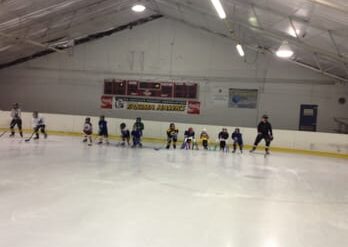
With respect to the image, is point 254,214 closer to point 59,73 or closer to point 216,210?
point 216,210

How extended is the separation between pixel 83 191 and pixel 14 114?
924 centimetres

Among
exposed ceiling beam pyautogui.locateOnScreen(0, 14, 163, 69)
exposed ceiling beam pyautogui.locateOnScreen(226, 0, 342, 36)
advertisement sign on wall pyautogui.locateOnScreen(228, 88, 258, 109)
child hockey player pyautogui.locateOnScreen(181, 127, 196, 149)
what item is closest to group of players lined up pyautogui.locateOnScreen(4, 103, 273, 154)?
child hockey player pyautogui.locateOnScreen(181, 127, 196, 149)

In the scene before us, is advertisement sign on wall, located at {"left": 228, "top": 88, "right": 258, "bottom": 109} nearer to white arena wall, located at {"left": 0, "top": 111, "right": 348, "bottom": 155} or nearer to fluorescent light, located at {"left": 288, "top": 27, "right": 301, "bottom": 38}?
white arena wall, located at {"left": 0, "top": 111, "right": 348, "bottom": 155}

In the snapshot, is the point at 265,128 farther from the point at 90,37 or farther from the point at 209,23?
the point at 90,37

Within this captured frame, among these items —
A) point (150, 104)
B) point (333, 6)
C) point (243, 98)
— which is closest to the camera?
point (333, 6)

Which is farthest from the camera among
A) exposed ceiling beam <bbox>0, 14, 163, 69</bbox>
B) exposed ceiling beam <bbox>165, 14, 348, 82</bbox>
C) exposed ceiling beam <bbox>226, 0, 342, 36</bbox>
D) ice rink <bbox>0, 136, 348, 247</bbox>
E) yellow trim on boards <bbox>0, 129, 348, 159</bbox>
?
exposed ceiling beam <bbox>0, 14, 163, 69</bbox>

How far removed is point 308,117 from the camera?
15586 millimetres

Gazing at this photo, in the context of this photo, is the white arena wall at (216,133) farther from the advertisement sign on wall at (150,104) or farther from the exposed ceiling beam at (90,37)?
the exposed ceiling beam at (90,37)

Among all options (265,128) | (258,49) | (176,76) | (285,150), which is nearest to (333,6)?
(265,128)

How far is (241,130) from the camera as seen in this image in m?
14.5

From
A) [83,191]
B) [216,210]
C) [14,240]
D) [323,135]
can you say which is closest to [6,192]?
[83,191]

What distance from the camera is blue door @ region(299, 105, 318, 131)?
15.5 m

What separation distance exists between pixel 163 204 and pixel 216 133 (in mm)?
9809

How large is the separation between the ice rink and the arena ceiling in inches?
139
